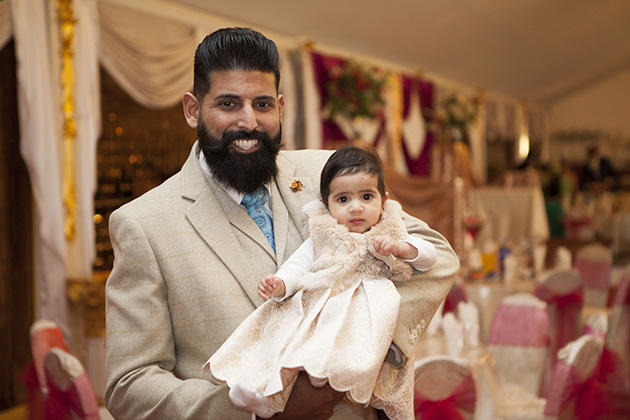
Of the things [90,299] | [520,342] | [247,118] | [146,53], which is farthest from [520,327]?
[146,53]

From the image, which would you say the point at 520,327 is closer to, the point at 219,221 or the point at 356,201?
the point at 356,201

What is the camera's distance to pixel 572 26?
11359 millimetres

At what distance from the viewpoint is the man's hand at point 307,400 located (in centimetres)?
133

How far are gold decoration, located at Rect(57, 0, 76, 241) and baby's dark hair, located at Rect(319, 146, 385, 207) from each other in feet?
12.5

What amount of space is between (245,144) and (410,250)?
1.54 feet

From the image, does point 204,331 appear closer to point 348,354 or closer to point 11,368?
point 348,354

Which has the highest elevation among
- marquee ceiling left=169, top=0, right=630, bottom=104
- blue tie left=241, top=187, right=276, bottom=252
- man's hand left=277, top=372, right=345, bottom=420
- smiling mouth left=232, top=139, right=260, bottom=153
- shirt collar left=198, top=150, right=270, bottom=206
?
marquee ceiling left=169, top=0, right=630, bottom=104

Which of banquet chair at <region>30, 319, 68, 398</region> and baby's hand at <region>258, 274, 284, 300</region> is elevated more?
baby's hand at <region>258, 274, 284, 300</region>

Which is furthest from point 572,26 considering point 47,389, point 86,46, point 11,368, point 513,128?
point 47,389

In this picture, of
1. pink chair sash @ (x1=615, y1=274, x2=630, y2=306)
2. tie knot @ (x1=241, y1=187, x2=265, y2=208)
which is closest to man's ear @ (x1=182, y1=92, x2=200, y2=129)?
tie knot @ (x1=241, y1=187, x2=265, y2=208)

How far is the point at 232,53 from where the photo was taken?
151cm

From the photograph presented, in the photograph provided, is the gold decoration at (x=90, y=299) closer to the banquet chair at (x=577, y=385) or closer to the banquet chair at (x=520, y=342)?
the banquet chair at (x=520, y=342)

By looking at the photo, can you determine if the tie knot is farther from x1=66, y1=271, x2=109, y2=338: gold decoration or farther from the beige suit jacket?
x1=66, y1=271, x2=109, y2=338: gold decoration

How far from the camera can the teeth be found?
5.09 feet
